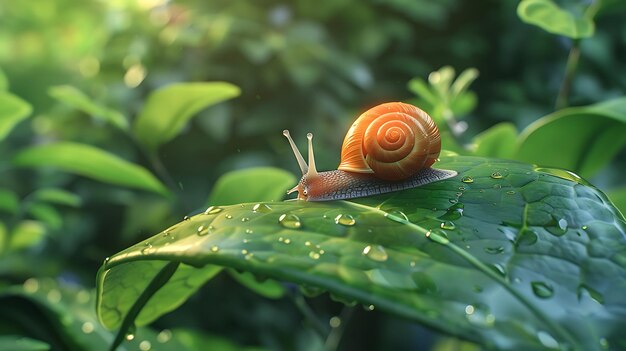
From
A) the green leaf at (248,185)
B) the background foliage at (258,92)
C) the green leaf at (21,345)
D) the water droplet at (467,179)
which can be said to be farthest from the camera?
the background foliage at (258,92)

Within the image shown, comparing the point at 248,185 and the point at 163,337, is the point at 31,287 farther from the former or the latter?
the point at 248,185

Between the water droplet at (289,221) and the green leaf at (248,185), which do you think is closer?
the water droplet at (289,221)

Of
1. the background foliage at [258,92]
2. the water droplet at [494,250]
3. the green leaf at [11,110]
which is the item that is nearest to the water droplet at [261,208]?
the water droplet at [494,250]

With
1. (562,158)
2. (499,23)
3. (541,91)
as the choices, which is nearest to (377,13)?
(499,23)

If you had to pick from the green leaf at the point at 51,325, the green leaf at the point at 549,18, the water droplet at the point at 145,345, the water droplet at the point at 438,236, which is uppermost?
the green leaf at the point at 549,18

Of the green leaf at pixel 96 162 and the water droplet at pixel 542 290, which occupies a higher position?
the water droplet at pixel 542 290

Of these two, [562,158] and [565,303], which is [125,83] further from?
[565,303]

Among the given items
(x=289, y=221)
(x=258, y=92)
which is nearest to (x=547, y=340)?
(x=289, y=221)

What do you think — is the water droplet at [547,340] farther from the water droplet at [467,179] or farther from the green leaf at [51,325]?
Answer: the green leaf at [51,325]
